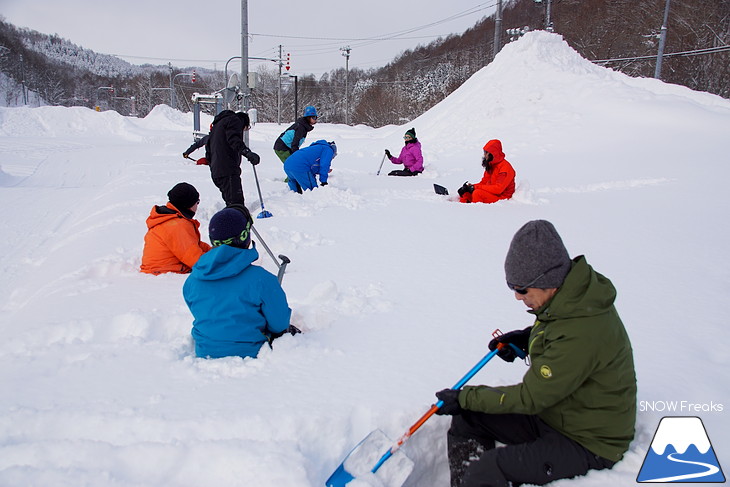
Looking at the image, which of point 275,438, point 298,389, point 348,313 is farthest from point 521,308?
point 275,438

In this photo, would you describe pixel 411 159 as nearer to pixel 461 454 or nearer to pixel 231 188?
pixel 231 188

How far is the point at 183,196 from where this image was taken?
4.17m

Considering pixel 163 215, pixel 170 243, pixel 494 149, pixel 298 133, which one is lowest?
pixel 170 243

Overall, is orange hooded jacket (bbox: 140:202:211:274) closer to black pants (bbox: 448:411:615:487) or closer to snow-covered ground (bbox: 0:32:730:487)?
snow-covered ground (bbox: 0:32:730:487)

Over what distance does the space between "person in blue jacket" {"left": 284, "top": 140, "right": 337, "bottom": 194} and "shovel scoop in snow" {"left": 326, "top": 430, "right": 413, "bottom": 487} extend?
6.27 m

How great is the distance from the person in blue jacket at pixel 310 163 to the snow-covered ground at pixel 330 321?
54 cm

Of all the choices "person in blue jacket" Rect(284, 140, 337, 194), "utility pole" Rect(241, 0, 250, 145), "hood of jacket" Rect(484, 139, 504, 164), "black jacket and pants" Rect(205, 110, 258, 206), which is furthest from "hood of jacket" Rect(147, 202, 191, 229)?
"utility pole" Rect(241, 0, 250, 145)

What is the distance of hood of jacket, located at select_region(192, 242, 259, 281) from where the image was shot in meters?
2.54

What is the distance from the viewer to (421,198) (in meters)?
8.06

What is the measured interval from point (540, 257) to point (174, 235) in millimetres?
3376

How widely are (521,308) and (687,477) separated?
172 cm

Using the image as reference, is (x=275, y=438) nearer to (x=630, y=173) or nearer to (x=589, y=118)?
(x=630, y=173)

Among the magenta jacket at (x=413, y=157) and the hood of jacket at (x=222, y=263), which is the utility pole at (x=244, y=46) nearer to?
the magenta jacket at (x=413, y=157)

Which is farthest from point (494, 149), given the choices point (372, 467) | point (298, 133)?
point (372, 467)
